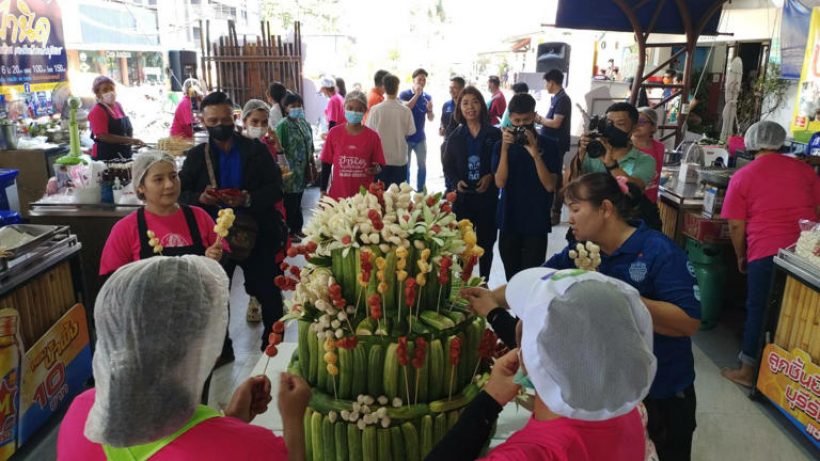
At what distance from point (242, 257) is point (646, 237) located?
2338 mm

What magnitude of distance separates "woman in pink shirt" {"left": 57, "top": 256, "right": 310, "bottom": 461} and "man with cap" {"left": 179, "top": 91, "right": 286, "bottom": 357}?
2.32m

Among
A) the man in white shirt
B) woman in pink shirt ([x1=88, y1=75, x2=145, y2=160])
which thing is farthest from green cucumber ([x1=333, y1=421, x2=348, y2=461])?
woman in pink shirt ([x1=88, y1=75, x2=145, y2=160])

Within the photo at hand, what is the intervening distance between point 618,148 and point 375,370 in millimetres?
2500

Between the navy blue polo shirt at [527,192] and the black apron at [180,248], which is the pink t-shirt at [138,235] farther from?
the navy blue polo shirt at [527,192]

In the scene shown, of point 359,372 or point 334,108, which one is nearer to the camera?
point 359,372

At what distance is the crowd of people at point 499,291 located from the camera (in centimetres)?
112

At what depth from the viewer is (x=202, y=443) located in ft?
3.82

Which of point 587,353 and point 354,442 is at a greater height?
point 587,353

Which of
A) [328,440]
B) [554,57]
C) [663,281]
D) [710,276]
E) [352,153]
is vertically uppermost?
[554,57]

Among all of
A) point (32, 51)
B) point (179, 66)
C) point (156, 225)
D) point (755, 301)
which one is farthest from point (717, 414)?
point (179, 66)

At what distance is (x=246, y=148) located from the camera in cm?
358

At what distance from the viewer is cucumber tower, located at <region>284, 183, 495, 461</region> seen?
1746 mm

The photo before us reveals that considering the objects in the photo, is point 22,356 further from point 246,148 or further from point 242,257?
point 246,148

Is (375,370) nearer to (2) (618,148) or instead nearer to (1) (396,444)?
(1) (396,444)
